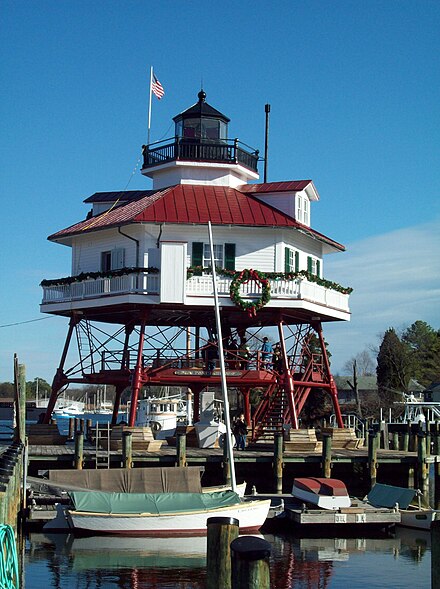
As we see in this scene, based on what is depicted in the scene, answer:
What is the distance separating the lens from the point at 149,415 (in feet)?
270

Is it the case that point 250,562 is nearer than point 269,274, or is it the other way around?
point 250,562

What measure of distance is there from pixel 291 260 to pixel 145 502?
1779 centimetres

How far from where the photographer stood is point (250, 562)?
11938mm

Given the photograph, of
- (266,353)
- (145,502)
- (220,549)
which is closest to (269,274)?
(266,353)

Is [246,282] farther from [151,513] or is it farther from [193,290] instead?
[151,513]

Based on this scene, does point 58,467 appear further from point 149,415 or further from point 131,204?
point 149,415

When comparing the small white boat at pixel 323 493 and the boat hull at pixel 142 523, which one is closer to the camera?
the boat hull at pixel 142 523

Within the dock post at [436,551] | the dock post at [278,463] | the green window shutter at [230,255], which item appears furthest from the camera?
the green window shutter at [230,255]

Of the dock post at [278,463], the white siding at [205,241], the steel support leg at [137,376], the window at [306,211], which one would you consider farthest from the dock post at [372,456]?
the window at [306,211]

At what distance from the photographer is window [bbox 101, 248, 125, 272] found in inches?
1778

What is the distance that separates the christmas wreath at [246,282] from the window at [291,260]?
2.08 metres

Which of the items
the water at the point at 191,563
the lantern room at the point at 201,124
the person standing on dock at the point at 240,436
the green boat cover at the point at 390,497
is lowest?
the water at the point at 191,563

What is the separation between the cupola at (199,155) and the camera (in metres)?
47.4

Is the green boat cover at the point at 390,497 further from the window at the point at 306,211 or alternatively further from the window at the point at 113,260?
the window at the point at 113,260
